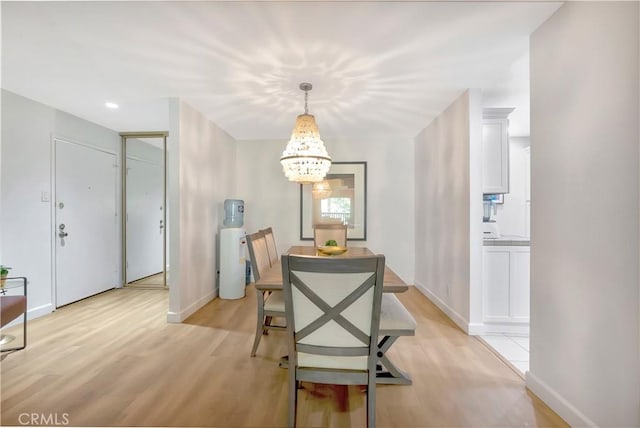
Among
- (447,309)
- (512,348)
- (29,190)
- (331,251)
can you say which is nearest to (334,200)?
(331,251)

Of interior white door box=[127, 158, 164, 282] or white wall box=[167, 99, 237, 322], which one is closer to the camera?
white wall box=[167, 99, 237, 322]

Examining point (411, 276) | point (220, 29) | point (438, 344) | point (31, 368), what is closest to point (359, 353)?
point (438, 344)

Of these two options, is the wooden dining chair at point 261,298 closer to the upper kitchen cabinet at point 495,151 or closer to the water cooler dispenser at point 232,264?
the water cooler dispenser at point 232,264

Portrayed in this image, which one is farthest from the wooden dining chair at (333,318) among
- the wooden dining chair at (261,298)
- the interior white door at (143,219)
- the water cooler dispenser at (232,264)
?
the interior white door at (143,219)

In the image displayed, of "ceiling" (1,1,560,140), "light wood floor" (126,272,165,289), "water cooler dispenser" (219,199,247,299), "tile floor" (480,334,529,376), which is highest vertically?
"ceiling" (1,1,560,140)

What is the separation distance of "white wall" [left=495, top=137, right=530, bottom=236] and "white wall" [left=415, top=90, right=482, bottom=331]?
1319 mm

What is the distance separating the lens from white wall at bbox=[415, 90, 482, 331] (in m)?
2.66

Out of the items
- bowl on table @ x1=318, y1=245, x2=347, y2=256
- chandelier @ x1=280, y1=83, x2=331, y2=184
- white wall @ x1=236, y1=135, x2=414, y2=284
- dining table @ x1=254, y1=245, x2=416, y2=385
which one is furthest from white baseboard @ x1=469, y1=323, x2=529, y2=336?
chandelier @ x1=280, y1=83, x2=331, y2=184

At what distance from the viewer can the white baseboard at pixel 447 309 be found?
8.94 ft

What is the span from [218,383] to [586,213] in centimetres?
243

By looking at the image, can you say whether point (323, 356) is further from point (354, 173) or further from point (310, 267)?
point (354, 173)

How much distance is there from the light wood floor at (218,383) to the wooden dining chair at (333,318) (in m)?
0.39

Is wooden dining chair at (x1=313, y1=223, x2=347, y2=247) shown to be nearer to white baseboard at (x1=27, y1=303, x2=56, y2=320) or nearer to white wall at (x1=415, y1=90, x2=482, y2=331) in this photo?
white wall at (x1=415, y1=90, x2=482, y2=331)

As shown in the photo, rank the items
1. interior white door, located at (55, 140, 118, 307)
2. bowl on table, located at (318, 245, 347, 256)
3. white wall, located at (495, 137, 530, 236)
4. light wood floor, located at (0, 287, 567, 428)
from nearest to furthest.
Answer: light wood floor, located at (0, 287, 567, 428)
bowl on table, located at (318, 245, 347, 256)
interior white door, located at (55, 140, 118, 307)
white wall, located at (495, 137, 530, 236)
